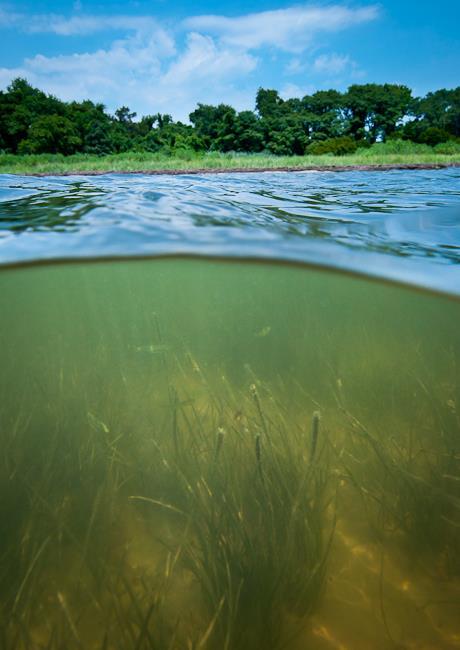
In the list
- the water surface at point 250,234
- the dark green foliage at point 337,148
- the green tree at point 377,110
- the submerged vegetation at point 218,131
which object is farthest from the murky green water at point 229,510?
the green tree at point 377,110

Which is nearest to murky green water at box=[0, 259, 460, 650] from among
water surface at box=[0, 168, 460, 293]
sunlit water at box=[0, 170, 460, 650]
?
sunlit water at box=[0, 170, 460, 650]

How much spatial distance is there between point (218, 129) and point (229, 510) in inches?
2244

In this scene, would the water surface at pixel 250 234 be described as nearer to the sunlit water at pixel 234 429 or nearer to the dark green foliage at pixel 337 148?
the sunlit water at pixel 234 429

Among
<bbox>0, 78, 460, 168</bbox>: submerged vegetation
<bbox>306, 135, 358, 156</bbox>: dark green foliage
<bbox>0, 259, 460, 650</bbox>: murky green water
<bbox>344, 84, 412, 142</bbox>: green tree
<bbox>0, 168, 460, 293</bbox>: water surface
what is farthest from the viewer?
<bbox>344, 84, 412, 142</bbox>: green tree

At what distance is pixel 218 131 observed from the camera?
51875mm

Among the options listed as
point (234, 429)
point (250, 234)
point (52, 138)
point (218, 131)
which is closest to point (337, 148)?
point (218, 131)

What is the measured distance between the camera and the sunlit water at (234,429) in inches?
99.4

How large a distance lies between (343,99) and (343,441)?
282 ft

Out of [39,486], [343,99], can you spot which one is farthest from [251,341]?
[343,99]

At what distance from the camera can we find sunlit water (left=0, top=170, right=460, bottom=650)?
2525mm

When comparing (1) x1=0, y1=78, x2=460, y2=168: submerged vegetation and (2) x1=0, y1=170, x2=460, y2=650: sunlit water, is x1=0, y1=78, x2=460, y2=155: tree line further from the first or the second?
(2) x1=0, y1=170, x2=460, y2=650: sunlit water

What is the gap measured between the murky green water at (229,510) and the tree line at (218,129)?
3740 cm

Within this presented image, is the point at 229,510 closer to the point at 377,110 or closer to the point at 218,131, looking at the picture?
the point at 218,131

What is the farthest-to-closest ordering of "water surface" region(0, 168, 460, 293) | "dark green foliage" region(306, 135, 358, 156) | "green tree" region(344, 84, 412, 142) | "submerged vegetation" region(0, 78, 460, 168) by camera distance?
"green tree" region(344, 84, 412, 142), "submerged vegetation" region(0, 78, 460, 168), "dark green foliage" region(306, 135, 358, 156), "water surface" region(0, 168, 460, 293)
